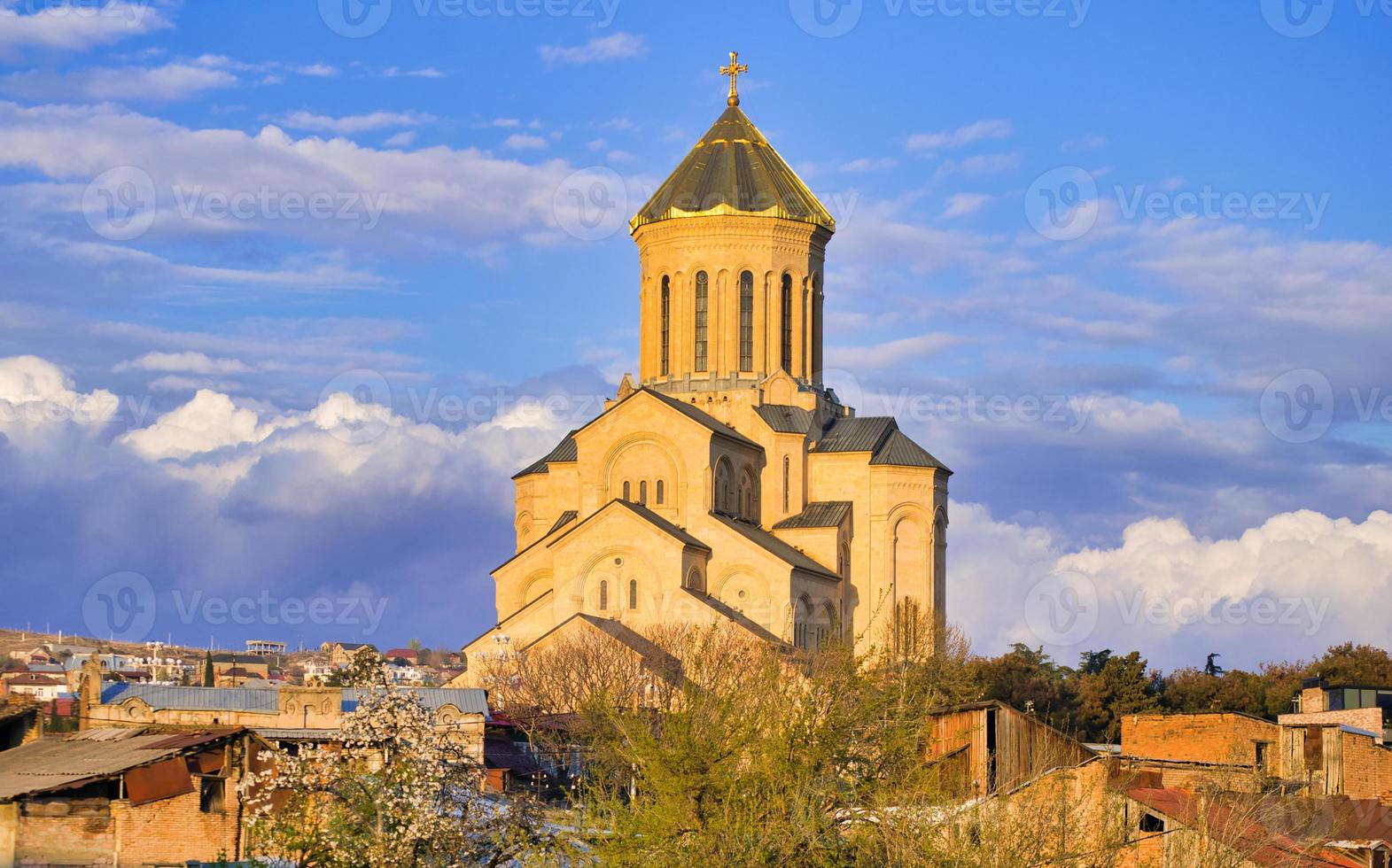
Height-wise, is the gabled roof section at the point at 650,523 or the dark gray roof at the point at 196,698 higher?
the gabled roof section at the point at 650,523

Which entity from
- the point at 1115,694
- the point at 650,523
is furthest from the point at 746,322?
the point at 1115,694

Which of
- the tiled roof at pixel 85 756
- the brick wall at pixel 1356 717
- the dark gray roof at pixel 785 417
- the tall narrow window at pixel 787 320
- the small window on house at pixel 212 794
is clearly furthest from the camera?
the tall narrow window at pixel 787 320

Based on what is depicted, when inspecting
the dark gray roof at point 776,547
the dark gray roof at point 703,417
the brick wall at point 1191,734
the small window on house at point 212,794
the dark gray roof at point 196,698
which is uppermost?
the dark gray roof at point 703,417

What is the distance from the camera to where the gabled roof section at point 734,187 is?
59750 millimetres

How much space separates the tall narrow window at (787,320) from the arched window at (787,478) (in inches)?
126

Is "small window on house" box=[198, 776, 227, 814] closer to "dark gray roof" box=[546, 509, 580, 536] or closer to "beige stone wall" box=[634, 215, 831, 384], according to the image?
"dark gray roof" box=[546, 509, 580, 536]

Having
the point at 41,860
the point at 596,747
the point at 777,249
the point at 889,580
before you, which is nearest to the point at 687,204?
the point at 777,249

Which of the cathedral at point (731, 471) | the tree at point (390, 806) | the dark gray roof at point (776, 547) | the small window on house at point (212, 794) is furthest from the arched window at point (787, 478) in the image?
the tree at point (390, 806)

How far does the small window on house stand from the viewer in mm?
26156

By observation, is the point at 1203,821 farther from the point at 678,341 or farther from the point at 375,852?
the point at 678,341

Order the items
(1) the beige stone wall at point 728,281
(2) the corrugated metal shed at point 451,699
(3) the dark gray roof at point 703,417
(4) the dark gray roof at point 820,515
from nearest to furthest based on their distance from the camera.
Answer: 1. (2) the corrugated metal shed at point 451,699
2. (3) the dark gray roof at point 703,417
3. (4) the dark gray roof at point 820,515
4. (1) the beige stone wall at point 728,281

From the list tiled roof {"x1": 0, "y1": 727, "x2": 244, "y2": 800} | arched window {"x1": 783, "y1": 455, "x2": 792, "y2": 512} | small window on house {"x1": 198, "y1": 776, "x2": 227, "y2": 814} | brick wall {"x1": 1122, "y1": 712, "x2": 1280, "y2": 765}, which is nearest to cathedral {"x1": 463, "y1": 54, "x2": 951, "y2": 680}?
arched window {"x1": 783, "y1": 455, "x2": 792, "y2": 512}

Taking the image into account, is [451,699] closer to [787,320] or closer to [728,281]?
[728,281]

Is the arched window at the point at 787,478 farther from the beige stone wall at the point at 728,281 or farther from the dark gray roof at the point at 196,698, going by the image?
the dark gray roof at the point at 196,698
